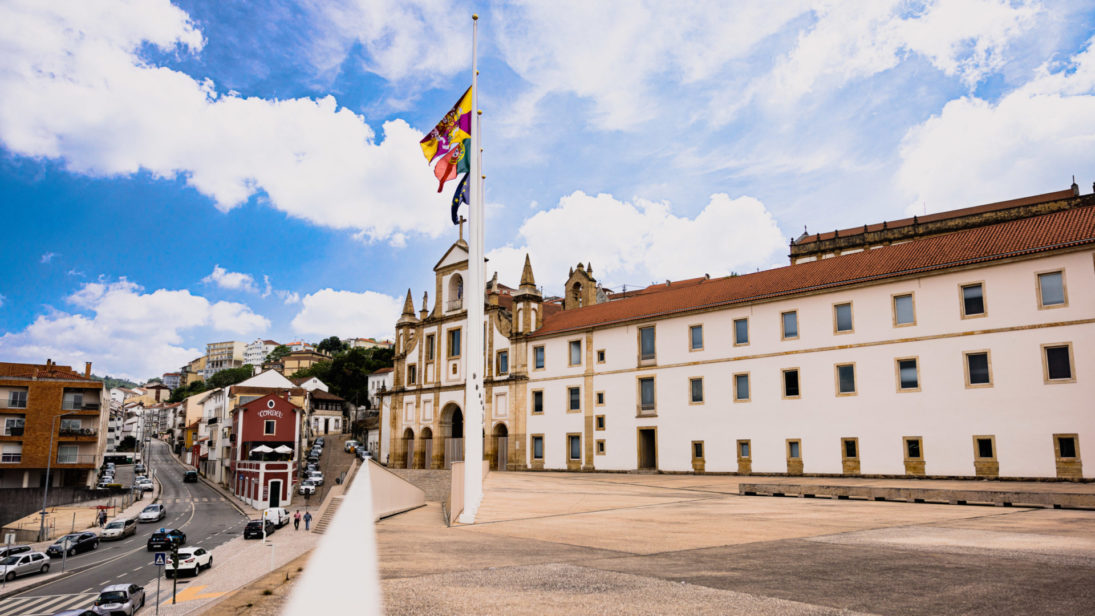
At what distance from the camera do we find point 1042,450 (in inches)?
1144

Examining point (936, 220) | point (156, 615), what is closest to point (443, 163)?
point (156, 615)

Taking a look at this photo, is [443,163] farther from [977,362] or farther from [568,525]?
[977,362]

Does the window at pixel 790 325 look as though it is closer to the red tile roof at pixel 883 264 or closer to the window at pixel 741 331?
the red tile roof at pixel 883 264

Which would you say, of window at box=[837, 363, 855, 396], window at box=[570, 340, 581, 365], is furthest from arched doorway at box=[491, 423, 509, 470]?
window at box=[837, 363, 855, 396]

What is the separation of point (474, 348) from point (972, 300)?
25647mm

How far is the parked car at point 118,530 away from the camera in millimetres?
43906

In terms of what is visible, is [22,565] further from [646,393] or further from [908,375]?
[908,375]

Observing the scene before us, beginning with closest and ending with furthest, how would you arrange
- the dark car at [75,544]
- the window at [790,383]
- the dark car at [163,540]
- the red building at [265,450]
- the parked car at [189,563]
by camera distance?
the parked car at [189,563], the dark car at [163,540], the dark car at [75,544], the window at [790,383], the red building at [265,450]

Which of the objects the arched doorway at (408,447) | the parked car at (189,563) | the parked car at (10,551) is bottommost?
the parked car at (10,551)

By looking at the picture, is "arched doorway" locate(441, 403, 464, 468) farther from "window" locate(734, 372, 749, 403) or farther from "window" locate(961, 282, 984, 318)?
"window" locate(961, 282, 984, 318)

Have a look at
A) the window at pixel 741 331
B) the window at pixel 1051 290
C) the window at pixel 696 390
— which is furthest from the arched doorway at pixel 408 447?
the window at pixel 1051 290

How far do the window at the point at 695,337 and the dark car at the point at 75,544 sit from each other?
36858mm

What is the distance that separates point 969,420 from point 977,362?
271cm

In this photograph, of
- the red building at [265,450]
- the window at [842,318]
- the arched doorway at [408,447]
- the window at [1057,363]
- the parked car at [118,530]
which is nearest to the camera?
the window at [1057,363]
